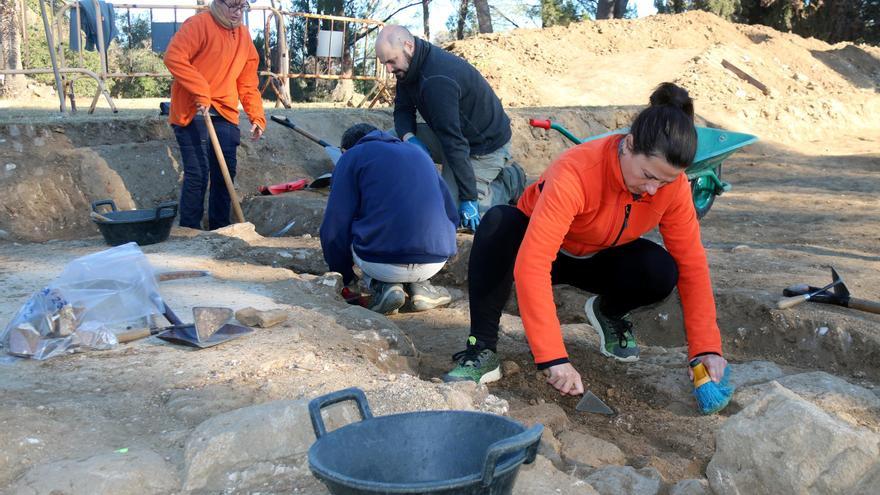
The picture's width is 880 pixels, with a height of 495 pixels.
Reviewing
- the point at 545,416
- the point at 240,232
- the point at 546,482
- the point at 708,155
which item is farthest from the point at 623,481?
the point at 708,155

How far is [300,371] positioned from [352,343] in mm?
636

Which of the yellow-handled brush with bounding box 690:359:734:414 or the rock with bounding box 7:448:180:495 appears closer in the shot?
the rock with bounding box 7:448:180:495

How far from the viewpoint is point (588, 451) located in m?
2.76

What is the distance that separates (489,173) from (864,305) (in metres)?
2.68

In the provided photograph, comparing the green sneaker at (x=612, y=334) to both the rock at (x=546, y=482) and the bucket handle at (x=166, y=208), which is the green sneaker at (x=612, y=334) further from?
the bucket handle at (x=166, y=208)

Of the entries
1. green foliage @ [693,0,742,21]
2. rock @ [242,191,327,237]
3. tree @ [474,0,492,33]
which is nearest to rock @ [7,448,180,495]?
rock @ [242,191,327,237]

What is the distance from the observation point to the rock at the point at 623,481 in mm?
2365

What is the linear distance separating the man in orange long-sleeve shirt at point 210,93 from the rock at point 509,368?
10.1ft

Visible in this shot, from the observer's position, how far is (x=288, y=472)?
87.0 inches

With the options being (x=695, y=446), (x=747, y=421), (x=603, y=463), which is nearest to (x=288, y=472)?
(x=603, y=463)

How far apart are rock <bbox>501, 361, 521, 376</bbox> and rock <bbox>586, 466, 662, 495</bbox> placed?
1.10m

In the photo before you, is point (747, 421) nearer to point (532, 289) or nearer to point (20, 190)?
point (532, 289)

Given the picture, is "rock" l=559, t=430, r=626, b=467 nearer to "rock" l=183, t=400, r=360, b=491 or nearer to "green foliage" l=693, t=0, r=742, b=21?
"rock" l=183, t=400, r=360, b=491

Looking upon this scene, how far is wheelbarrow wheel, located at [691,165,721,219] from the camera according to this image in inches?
267
